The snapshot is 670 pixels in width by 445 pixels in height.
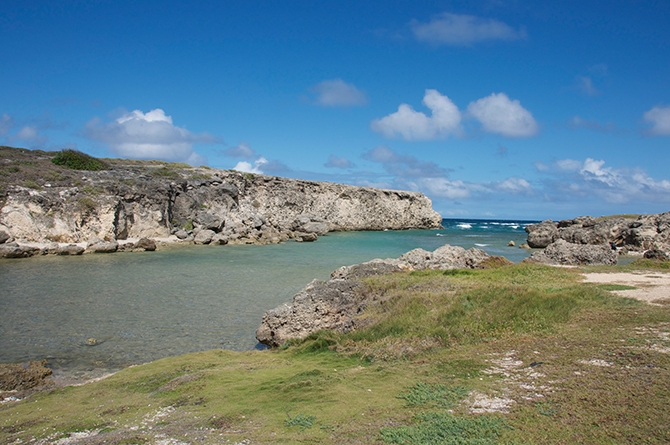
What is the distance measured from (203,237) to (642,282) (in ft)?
128

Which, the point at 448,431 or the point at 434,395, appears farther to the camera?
the point at 434,395

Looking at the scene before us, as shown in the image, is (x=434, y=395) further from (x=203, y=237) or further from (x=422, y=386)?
(x=203, y=237)

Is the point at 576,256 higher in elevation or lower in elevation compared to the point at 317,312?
higher

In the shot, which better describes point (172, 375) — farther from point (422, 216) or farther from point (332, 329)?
point (422, 216)

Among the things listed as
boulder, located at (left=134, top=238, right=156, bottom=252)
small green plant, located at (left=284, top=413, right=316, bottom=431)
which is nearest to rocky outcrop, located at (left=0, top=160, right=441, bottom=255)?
boulder, located at (left=134, top=238, right=156, bottom=252)

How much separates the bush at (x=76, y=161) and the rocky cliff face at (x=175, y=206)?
6.56 ft

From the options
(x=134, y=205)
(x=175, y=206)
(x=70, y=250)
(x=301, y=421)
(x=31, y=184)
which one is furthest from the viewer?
(x=175, y=206)

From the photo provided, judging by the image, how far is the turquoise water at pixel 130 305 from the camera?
1191cm

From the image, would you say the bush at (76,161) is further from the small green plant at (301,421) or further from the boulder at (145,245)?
the small green plant at (301,421)

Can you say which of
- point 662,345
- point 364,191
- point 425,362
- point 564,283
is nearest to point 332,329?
point 425,362

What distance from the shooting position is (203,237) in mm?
45219

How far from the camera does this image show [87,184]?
134 ft

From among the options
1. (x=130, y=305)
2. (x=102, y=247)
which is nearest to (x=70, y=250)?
(x=102, y=247)

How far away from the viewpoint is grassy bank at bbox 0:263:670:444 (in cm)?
537
